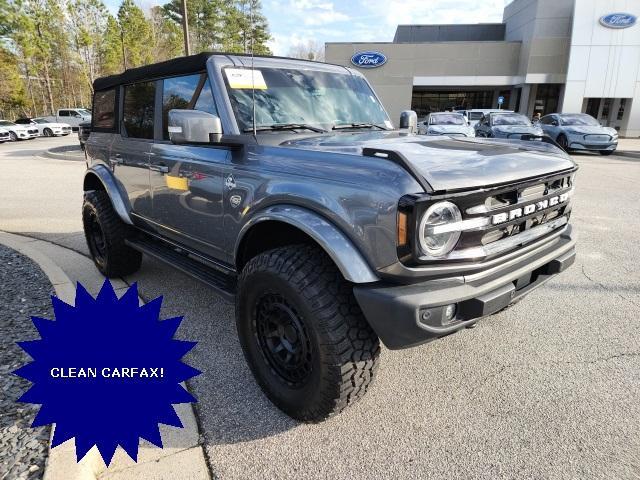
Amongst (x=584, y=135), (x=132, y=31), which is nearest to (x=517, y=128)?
(x=584, y=135)

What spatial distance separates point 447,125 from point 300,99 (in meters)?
13.2

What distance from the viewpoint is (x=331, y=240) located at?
207 cm

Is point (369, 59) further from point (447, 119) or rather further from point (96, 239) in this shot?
point (96, 239)

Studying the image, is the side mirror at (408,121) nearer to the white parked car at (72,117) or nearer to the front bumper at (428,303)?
the front bumper at (428,303)

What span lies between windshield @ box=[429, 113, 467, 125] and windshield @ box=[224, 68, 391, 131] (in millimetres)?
12696

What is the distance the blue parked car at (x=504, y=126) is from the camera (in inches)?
610

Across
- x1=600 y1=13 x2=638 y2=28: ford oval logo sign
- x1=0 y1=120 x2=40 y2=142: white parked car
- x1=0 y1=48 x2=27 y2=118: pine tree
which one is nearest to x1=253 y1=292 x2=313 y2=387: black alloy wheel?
x1=0 y1=120 x2=40 y2=142: white parked car

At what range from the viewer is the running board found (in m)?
2.83

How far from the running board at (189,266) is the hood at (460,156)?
3.28ft

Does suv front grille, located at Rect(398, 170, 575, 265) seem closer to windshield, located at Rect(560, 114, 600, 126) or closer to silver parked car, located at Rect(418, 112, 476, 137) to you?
silver parked car, located at Rect(418, 112, 476, 137)

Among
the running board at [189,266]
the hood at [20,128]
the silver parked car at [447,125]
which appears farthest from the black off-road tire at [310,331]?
the hood at [20,128]

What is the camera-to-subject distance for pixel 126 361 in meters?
2.16

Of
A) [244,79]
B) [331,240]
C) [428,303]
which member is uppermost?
[244,79]

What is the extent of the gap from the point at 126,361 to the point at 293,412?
2.96ft
